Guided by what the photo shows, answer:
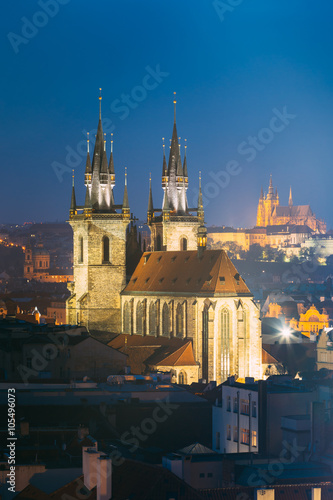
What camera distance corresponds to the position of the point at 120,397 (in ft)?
223

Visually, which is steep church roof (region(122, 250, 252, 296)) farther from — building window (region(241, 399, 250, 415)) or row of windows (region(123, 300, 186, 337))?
building window (region(241, 399, 250, 415))

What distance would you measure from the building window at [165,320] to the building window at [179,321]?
4.51 feet

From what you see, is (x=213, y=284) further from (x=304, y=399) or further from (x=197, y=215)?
(x=304, y=399)

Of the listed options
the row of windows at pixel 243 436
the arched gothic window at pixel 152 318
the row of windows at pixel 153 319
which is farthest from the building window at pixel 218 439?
the arched gothic window at pixel 152 318

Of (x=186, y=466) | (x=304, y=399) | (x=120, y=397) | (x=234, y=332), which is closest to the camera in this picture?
(x=186, y=466)

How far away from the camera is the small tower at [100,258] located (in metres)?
108

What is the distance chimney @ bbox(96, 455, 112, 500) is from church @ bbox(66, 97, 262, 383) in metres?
48.9

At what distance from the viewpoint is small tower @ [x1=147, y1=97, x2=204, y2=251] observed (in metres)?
112

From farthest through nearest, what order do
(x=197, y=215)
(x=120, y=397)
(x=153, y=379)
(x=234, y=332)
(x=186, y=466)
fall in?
(x=197, y=215) < (x=234, y=332) < (x=153, y=379) < (x=120, y=397) < (x=186, y=466)

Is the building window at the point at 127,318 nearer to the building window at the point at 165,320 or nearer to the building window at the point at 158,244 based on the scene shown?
the building window at the point at 165,320

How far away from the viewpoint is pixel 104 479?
145 ft

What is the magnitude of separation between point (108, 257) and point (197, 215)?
28.8 feet

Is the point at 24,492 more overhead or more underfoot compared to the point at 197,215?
more underfoot

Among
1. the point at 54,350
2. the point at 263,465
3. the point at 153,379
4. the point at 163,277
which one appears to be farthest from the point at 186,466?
the point at 163,277
